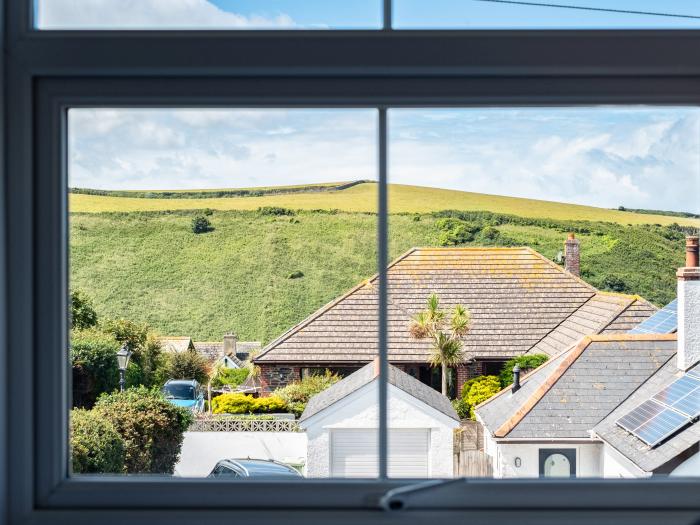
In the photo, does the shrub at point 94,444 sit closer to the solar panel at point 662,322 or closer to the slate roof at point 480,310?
the slate roof at point 480,310

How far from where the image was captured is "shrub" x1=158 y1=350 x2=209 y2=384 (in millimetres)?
1493

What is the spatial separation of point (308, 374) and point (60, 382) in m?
0.46

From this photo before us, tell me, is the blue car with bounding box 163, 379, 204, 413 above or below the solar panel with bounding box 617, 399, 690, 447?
above

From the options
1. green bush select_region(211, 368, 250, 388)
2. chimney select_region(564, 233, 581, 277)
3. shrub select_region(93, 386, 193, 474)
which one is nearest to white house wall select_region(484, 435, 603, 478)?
chimney select_region(564, 233, 581, 277)

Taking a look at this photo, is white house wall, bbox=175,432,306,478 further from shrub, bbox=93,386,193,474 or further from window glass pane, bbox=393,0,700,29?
window glass pane, bbox=393,0,700,29

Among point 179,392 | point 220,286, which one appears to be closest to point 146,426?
point 179,392

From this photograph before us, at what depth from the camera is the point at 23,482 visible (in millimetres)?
1377

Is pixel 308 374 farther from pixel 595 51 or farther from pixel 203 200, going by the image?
pixel 595 51

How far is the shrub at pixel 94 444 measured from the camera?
1.46 metres

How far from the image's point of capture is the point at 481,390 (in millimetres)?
1487

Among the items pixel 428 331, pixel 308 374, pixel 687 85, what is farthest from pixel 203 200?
pixel 687 85

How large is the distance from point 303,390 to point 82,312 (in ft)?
1.49

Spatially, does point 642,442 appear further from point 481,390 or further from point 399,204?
point 399,204

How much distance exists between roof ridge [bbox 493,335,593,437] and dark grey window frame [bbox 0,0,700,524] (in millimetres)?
141
